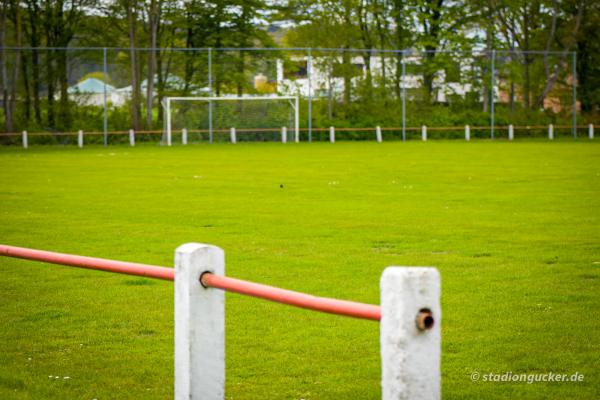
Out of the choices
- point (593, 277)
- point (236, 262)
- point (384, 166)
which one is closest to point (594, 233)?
point (593, 277)

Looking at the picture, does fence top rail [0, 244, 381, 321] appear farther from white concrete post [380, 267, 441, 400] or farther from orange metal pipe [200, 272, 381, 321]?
white concrete post [380, 267, 441, 400]

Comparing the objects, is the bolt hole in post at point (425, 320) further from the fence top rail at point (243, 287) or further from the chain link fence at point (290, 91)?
the chain link fence at point (290, 91)

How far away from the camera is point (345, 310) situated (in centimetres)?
375

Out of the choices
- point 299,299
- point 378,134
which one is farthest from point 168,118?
point 299,299

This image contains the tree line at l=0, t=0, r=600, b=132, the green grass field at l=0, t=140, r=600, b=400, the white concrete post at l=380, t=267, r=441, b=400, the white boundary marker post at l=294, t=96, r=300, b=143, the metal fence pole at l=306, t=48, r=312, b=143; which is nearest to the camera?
the white concrete post at l=380, t=267, r=441, b=400

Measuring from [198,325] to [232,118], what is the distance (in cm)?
4394

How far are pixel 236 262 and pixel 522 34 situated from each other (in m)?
53.1

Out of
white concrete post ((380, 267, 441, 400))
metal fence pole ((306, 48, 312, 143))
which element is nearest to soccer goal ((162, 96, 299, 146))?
metal fence pole ((306, 48, 312, 143))

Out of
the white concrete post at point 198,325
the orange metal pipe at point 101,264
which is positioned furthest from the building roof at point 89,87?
the white concrete post at point 198,325

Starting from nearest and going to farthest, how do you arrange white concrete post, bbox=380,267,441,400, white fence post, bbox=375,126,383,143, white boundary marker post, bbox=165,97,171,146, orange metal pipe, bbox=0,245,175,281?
1. white concrete post, bbox=380,267,441,400
2. orange metal pipe, bbox=0,245,175,281
3. white boundary marker post, bbox=165,97,171,146
4. white fence post, bbox=375,126,383,143

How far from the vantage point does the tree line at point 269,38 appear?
4831 cm

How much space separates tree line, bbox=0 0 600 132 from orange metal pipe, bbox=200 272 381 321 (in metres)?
43.1

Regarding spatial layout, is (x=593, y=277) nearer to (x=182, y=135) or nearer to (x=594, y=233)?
(x=594, y=233)

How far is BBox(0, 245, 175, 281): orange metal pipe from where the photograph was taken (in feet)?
15.6
